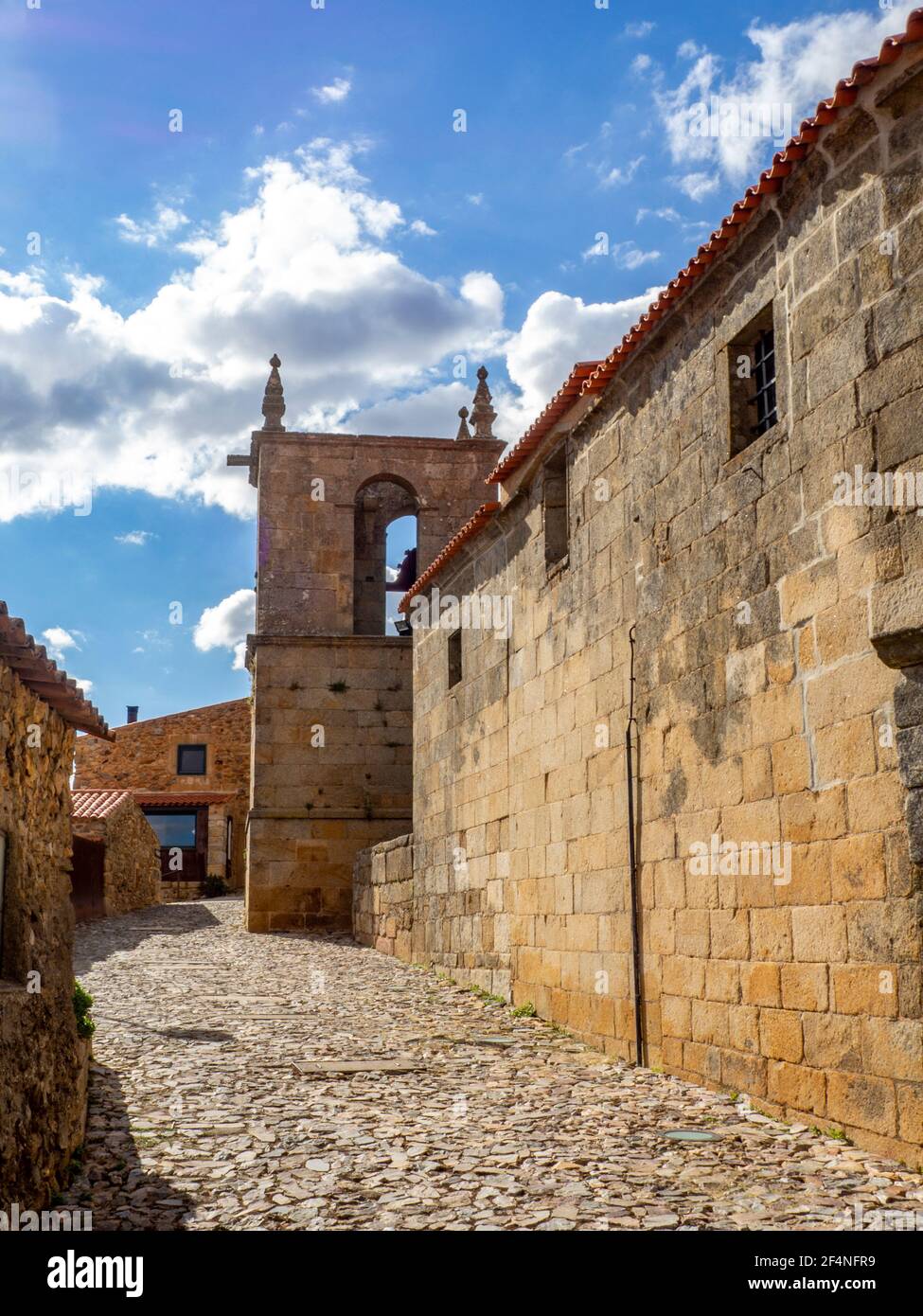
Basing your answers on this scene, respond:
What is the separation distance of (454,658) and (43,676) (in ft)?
28.1

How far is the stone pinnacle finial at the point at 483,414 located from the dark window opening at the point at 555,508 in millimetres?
11417

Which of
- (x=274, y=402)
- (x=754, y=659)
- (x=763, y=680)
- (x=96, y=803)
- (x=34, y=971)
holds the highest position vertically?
(x=274, y=402)

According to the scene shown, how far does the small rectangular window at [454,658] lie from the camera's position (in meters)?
13.8

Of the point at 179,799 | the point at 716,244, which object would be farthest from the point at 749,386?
the point at 179,799

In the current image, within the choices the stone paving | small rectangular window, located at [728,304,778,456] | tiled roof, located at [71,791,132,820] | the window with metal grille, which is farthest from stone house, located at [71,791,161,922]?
the window with metal grille

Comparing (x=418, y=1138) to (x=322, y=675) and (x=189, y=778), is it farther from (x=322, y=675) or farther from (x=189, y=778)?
(x=189, y=778)

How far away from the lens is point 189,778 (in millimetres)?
39281

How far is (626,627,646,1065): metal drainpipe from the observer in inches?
317

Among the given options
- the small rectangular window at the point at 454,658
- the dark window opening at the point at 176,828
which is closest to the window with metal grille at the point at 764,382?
the small rectangular window at the point at 454,658

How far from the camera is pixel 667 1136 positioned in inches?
235
